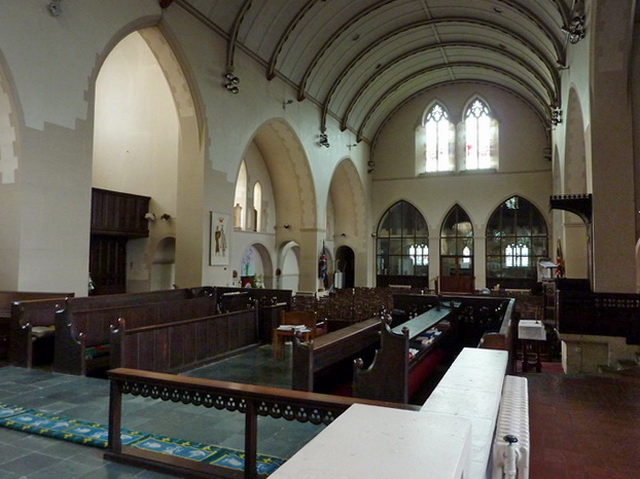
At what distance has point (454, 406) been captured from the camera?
5.72 feet

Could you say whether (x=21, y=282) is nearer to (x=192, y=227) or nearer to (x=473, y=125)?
(x=192, y=227)

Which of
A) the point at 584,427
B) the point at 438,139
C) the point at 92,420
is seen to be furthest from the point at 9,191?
the point at 438,139

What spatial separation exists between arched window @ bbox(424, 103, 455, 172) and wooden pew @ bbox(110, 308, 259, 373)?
1498cm

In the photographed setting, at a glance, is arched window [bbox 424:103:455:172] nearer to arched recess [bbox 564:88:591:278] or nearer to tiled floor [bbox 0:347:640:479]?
arched recess [bbox 564:88:591:278]

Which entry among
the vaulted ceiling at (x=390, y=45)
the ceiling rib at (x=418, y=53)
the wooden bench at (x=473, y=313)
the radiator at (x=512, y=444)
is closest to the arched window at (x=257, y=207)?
the vaulted ceiling at (x=390, y=45)

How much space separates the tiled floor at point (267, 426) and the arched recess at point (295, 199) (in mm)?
10473

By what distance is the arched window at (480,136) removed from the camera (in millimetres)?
19953

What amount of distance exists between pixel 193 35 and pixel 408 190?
510 inches

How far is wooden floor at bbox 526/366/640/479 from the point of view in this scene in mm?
2918

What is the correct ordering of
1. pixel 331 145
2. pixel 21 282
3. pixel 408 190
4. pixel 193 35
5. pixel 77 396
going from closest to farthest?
pixel 77 396, pixel 21 282, pixel 193 35, pixel 331 145, pixel 408 190

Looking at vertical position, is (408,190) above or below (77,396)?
above

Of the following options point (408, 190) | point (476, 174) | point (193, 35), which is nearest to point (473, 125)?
point (476, 174)

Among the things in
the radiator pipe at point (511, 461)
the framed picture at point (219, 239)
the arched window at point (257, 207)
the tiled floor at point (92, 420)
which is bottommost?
the tiled floor at point (92, 420)

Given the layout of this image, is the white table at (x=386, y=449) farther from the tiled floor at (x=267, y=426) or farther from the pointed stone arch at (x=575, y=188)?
the pointed stone arch at (x=575, y=188)
